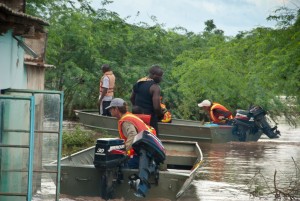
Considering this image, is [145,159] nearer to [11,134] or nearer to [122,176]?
[122,176]

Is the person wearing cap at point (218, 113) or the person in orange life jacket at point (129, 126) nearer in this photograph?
the person in orange life jacket at point (129, 126)

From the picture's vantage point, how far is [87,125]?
26438 mm

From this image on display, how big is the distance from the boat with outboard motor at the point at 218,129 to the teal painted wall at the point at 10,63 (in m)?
12.9

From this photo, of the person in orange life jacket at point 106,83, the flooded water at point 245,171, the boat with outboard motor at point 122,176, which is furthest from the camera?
the person in orange life jacket at point 106,83

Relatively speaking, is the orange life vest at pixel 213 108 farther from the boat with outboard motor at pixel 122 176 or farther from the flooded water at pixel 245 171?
the boat with outboard motor at pixel 122 176

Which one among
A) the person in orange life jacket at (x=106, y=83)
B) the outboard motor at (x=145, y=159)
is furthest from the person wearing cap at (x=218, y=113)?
the outboard motor at (x=145, y=159)

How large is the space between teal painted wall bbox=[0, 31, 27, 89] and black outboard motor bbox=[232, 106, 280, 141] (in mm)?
13601

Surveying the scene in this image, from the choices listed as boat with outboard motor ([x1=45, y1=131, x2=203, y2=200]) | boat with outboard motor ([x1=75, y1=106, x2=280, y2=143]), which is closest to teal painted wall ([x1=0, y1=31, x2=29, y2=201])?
boat with outboard motor ([x1=45, y1=131, x2=203, y2=200])

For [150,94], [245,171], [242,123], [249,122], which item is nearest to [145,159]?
[150,94]

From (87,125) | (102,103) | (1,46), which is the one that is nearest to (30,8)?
(102,103)

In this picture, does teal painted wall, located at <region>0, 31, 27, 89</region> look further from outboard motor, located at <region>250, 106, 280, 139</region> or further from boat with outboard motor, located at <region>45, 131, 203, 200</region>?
outboard motor, located at <region>250, 106, 280, 139</region>

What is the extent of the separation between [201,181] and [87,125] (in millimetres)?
10654

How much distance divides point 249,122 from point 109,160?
13.6 m

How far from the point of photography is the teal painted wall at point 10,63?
10.2m
